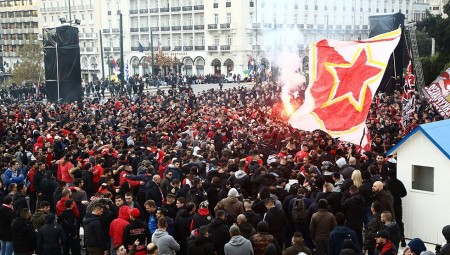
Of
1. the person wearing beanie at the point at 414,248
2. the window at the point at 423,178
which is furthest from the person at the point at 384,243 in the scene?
the window at the point at 423,178

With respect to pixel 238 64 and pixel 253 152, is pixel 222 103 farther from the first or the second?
pixel 238 64

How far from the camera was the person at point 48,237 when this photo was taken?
10.1 meters

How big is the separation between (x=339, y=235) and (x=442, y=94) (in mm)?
9832

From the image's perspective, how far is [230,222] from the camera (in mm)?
10328

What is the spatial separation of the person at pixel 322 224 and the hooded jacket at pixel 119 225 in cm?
303

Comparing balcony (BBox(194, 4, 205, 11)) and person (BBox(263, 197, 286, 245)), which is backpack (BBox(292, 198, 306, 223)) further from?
balcony (BBox(194, 4, 205, 11))

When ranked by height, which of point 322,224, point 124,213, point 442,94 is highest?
point 442,94

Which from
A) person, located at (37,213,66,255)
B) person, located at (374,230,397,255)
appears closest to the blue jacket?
person, located at (37,213,66,255)

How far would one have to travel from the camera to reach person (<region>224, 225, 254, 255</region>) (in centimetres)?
867

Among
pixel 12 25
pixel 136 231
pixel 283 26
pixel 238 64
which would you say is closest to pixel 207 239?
pixel 136 231

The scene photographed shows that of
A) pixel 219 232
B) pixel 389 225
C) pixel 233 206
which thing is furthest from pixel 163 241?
pixel 389 225

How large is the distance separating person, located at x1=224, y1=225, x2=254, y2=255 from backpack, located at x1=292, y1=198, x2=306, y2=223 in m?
1.97

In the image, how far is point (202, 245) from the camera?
8.84 meters

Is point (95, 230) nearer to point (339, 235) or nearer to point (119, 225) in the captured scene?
point (119, 225)
